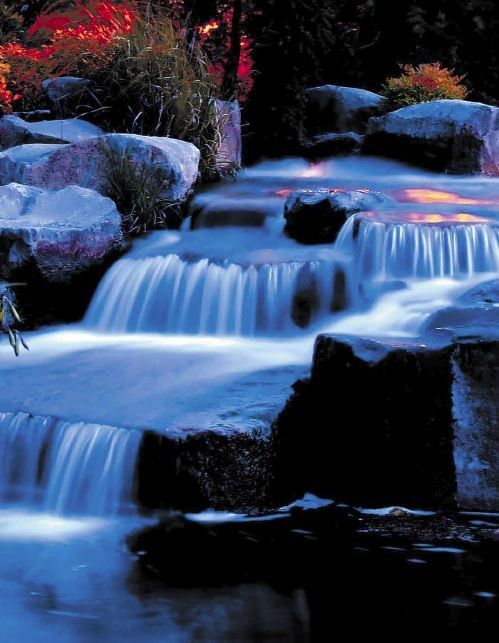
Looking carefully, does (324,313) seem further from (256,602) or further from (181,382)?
(256,602)

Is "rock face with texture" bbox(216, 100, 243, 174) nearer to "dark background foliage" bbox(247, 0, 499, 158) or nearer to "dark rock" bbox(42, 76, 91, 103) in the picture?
"dark rock" bbox(42, 76, 91, 103)

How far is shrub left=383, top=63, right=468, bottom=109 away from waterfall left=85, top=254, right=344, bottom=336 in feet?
21.1

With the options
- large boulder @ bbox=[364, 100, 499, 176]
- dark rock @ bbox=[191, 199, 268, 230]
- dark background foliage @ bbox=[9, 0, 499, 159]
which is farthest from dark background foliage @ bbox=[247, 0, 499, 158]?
dark rock @ bbox=[191, 199, 268, 230]

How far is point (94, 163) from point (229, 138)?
2651 mm

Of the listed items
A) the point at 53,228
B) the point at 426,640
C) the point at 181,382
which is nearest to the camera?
the point at 426,640

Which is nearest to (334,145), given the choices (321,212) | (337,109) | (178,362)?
(337,109)

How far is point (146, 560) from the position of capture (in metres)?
4.48

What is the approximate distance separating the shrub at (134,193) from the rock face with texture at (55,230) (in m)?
0.39

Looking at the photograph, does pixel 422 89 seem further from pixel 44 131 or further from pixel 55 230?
pixel 55 230

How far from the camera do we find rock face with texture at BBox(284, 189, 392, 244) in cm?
821

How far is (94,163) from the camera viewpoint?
9148 mm

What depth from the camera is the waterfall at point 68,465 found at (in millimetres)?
5055

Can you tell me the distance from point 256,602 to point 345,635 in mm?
434

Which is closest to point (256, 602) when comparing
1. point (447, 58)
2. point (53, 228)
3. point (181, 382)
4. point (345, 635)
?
point (345, 635)
